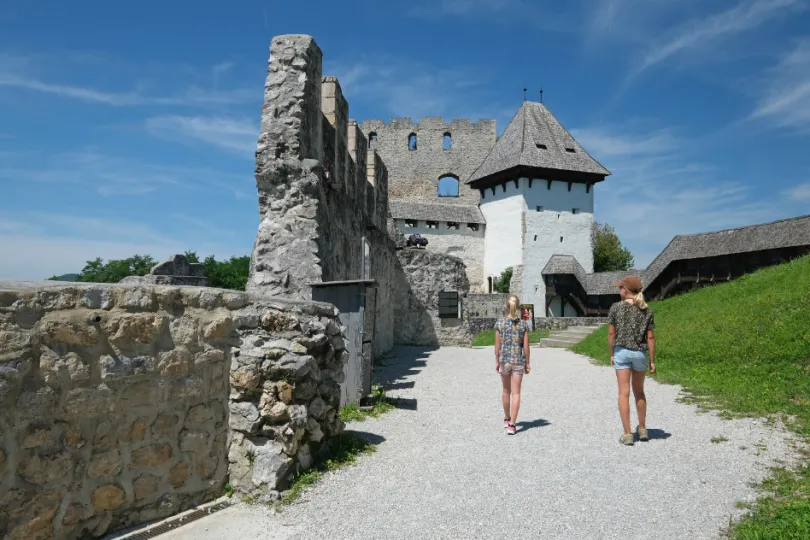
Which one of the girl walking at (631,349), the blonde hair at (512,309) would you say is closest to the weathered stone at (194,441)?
the blonde hair at (512,309)

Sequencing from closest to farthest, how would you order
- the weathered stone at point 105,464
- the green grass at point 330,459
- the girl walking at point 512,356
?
the weathered stone at point 105,464, the green grass at point 330,459, the girl walking at point 512,356

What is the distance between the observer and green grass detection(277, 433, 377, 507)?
13.5 feet

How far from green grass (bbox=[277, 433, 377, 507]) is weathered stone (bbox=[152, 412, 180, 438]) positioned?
2.85ft

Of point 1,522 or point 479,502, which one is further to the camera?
point 479,502

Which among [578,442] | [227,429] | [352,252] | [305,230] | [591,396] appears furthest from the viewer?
[352,252]

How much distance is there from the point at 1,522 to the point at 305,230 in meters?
4.94

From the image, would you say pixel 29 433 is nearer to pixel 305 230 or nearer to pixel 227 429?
pixel 227 429

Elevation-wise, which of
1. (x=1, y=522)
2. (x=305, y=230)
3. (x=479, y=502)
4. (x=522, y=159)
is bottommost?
(x=479, y=502)

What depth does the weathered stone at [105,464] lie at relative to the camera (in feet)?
10.4

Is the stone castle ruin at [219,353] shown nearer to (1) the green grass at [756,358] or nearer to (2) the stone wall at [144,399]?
(2) the stone wall at [144,399]

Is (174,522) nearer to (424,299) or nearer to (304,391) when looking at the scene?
(304,391)

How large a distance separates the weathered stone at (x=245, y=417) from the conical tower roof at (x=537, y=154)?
34668mm

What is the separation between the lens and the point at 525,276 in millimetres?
36844

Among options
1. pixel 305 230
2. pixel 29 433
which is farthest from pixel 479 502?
pixel 305 230
